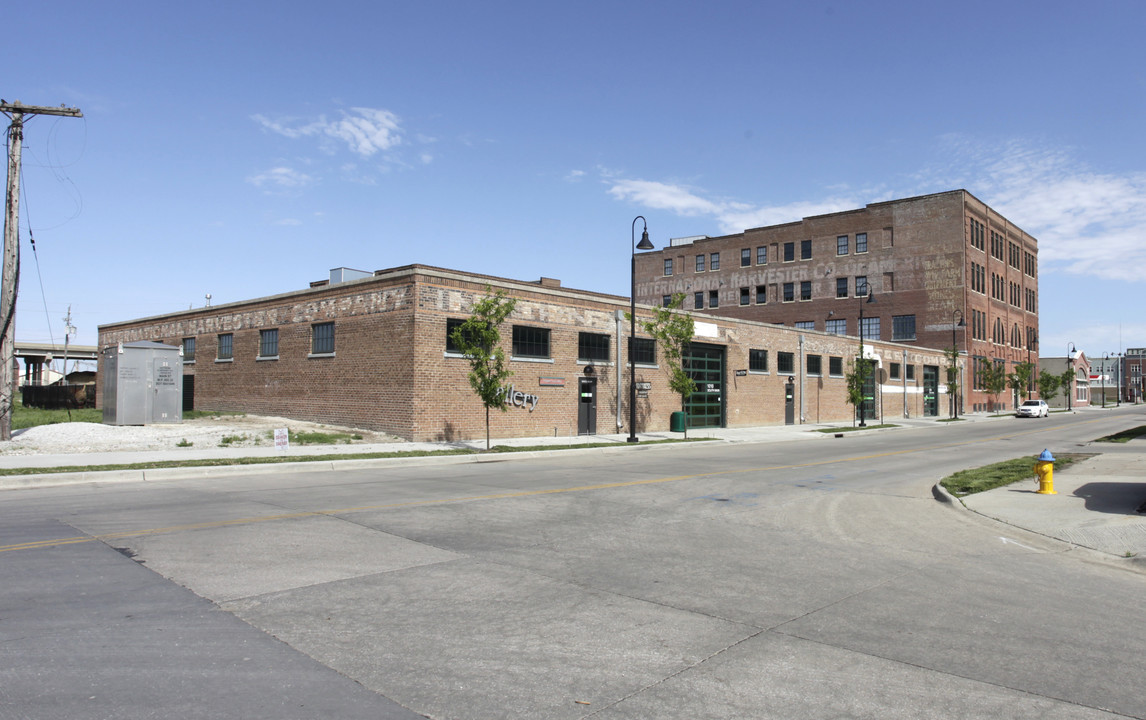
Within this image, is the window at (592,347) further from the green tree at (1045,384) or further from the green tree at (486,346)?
the green tree at (1045,384)

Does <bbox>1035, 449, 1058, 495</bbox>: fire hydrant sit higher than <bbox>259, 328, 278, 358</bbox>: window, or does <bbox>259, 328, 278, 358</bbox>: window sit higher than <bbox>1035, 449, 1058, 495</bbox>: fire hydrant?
<bbox>259, 328, 278, 358</bbox>: window

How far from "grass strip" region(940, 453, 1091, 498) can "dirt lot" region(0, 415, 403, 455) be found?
1662 centimetres

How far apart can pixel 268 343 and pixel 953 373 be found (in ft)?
171

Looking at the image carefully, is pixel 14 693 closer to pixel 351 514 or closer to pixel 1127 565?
pixel 351 514

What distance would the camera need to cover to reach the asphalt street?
4258mm

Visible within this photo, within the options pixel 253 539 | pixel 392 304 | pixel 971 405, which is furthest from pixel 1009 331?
pixel 253 539

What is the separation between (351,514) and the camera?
34.2 feet

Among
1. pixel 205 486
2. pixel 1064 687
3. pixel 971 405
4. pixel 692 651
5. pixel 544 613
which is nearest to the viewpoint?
pixel 1064 687

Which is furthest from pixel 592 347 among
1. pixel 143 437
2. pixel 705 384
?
pixel 143 437

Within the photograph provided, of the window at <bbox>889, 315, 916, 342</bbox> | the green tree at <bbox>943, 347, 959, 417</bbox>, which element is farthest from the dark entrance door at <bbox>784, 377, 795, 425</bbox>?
the window at <bbox>889, 315, 916, 342</bbox>

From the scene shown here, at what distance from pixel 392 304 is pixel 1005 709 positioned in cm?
2309

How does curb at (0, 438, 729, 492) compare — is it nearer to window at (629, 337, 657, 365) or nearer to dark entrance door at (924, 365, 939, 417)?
window at (629, 337, 657, 365)

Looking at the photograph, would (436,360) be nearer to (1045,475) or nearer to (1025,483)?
(1025,483)

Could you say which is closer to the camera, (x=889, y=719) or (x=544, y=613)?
(x=889, y=719)
